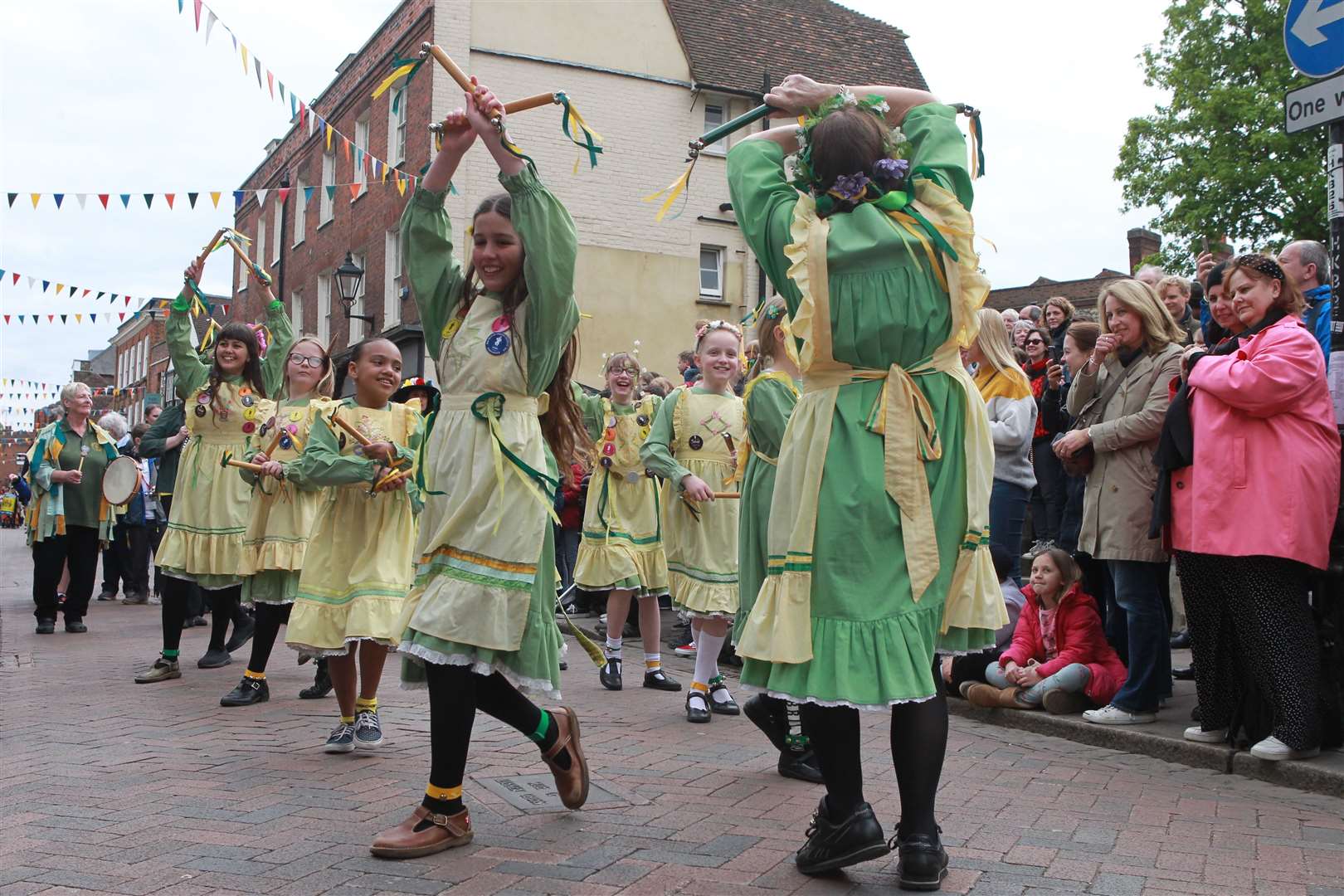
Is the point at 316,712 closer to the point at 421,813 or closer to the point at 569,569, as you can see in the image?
the point at 421,813

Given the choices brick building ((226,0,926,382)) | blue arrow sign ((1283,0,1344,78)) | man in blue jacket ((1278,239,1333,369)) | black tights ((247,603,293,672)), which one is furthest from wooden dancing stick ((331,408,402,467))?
brick building ((226,0,926,382))

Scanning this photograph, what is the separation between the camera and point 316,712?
6.27 metres

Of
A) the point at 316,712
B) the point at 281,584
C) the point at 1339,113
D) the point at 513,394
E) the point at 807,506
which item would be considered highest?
the point at 1339,113

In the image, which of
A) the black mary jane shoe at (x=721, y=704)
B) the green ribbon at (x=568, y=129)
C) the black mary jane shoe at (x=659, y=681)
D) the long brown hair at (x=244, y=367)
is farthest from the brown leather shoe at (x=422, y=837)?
the long brown hair at (x=244, y=367)

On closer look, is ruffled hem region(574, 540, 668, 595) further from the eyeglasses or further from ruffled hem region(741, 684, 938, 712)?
ruffled hem region(741, 684, 938, 712)

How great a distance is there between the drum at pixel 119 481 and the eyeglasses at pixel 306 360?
15.8ft

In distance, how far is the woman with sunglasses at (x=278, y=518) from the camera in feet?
21.5

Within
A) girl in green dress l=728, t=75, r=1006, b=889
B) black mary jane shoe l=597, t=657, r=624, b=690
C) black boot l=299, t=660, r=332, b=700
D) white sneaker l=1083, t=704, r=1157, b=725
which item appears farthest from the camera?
black mary jane shoe l=597, t=657, r=624, b=690

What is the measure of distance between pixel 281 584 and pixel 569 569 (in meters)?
5.30

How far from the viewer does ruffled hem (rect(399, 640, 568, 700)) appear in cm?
363

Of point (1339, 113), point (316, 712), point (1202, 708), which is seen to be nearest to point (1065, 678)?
point (1202, 708)

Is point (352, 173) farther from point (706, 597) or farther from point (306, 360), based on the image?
point (706, 597)

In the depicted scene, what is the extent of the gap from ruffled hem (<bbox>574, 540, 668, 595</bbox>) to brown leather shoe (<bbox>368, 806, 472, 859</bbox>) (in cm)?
387

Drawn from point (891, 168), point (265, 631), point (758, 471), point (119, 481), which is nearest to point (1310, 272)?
point (758, 471)
